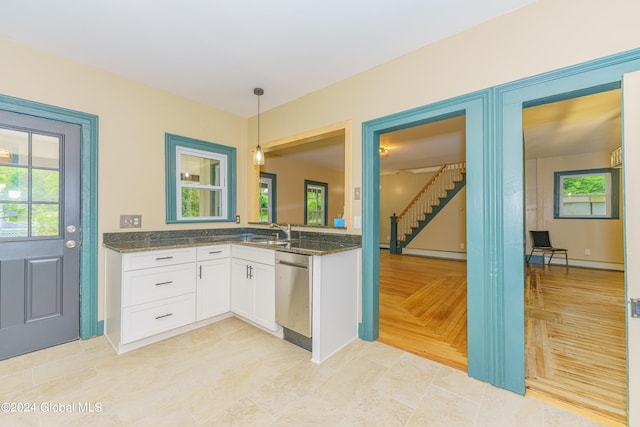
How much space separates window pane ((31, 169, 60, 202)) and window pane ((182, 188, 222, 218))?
1.15 metres

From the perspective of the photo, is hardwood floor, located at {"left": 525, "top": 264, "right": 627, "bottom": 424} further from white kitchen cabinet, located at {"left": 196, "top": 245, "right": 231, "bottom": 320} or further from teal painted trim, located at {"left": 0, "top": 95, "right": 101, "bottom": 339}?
teal painted trim, located at {"left": 0, "top": 95, "right": 101, "bottom": 339}

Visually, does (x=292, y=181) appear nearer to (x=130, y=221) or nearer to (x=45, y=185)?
(x=130, y=221)

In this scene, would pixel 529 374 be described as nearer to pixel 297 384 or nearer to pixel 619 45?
pixel 297 384

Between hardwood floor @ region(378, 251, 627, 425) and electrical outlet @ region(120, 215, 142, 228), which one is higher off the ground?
electrical outlet @ region(120, 215, 142, 228)

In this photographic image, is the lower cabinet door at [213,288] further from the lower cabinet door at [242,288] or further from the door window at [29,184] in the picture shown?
the door window at [29,184]

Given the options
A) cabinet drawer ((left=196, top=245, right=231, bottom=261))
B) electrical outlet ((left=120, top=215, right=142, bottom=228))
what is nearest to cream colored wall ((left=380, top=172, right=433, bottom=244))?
cabinet drawer ((left=196, top=245, right=231, bottom=261))

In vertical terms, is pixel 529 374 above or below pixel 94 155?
below

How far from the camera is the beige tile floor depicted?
5.28 ft

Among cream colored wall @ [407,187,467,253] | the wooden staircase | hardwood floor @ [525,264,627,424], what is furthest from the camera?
the wooden staircase

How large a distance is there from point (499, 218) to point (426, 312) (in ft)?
6.12

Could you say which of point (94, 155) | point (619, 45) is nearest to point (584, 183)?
point (619, 45)

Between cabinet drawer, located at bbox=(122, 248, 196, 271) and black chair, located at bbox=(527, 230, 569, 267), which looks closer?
cabinet drawer, located at bbox=(122, 248, 196, 271)

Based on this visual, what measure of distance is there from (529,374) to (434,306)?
59.7 inches

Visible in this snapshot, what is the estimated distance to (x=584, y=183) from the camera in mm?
5969
